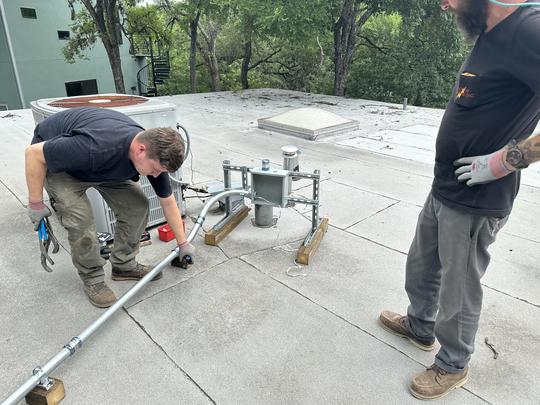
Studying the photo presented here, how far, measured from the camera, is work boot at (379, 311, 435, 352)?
6.99ft

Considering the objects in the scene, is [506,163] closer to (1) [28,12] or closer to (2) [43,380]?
(2) [43,380]

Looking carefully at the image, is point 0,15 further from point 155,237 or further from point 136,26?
point 155,237

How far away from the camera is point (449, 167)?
5.45 ft

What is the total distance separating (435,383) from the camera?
1.83m

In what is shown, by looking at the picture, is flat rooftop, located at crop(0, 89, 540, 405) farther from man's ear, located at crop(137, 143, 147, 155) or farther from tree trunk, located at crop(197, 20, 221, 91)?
tree trunk, located at crop(197, 20, 221, 91)

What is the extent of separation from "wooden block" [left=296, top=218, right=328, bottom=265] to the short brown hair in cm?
133

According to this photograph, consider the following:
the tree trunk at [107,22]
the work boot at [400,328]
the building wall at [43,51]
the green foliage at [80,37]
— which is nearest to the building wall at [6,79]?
the building wall at [43,51]

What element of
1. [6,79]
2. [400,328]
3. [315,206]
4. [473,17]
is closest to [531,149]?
[473,17]

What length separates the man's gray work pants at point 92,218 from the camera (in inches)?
87.5

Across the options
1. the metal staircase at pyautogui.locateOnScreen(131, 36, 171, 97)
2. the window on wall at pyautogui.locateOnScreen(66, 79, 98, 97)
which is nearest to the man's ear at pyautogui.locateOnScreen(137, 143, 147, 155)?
the window on wall at pyautogui.locateOnScreen(66, 79, 98, 97)

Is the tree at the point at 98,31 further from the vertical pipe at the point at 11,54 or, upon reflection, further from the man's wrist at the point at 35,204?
the man's wrist at the point at 35,204

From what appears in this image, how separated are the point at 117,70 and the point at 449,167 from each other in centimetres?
1401

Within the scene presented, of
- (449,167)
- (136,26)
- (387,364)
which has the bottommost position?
(387,364)

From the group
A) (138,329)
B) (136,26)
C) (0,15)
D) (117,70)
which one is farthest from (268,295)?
(136,26)
